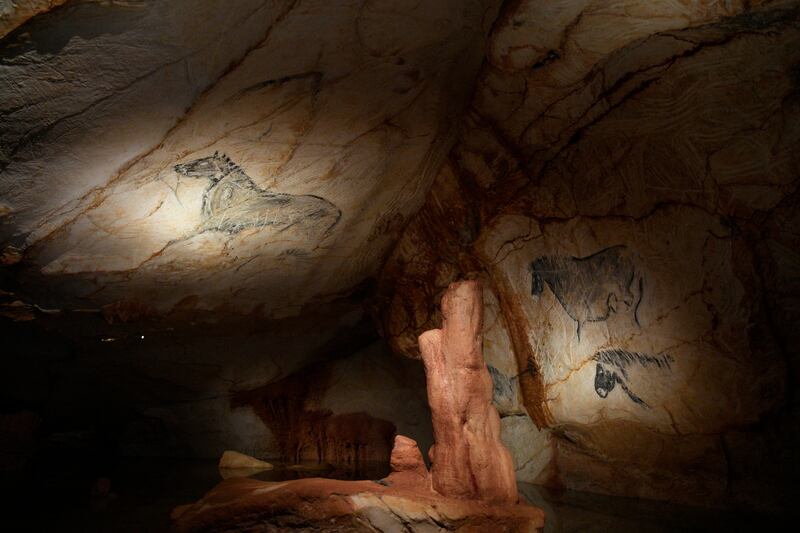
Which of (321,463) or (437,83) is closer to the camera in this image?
→ (437,83)

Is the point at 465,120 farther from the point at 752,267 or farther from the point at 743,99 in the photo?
the point at 752,267

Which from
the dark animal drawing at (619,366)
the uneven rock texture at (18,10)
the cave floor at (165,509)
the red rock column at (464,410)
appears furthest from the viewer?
the dark animal drawing at (619,366)

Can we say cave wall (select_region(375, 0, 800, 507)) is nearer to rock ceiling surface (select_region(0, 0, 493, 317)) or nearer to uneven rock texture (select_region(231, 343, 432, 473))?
rock ceiling surface (select_region(0, 0, 493, 317))

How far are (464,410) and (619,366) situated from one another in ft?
5.25

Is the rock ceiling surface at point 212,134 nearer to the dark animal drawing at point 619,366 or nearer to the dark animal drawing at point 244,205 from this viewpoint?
the dark animal drawing at point 244,205

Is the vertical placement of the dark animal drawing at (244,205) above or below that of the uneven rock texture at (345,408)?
above

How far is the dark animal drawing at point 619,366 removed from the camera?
4.58 metres

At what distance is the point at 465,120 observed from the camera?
17.9ft

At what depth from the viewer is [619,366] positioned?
4828mm

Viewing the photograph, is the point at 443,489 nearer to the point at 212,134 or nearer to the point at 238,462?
the point at 212,134

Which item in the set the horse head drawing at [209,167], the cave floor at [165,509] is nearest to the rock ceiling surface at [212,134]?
the horse head drawing at [209,167]

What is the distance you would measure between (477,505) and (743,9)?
3596 millimetres

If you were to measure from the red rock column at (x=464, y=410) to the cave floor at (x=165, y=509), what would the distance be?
0.68 meters

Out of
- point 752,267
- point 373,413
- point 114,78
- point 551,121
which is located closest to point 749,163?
point 752,267
